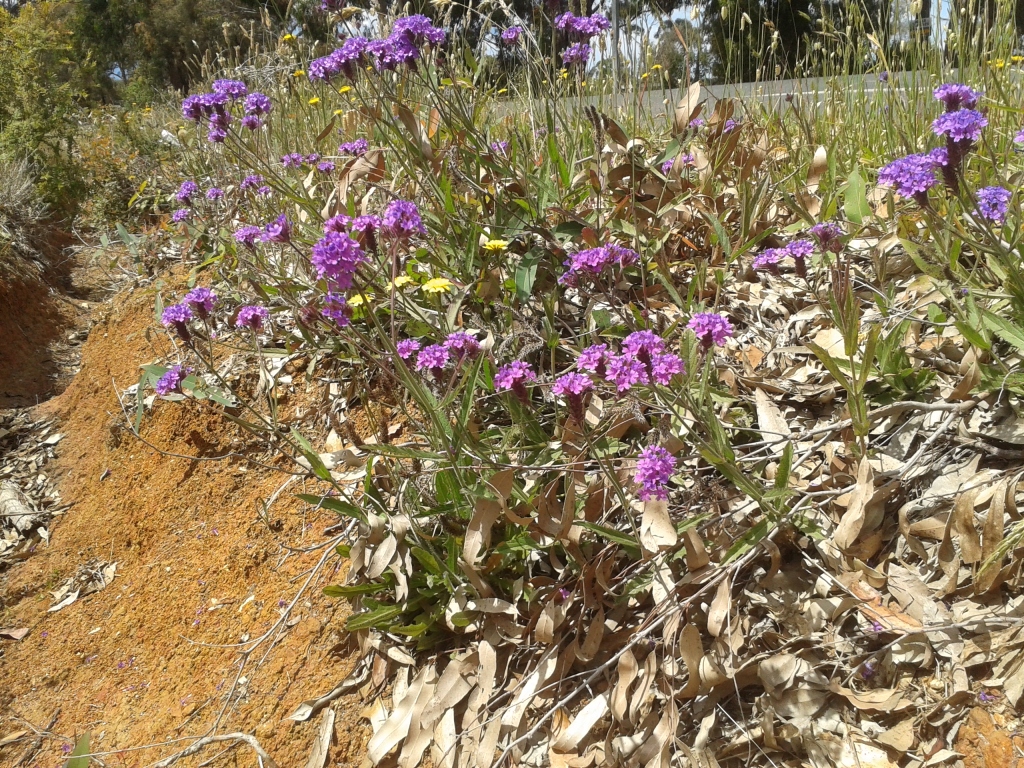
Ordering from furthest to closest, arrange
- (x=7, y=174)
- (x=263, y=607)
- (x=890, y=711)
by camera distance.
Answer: (x=7, y=174), (x=263, y=607), (x=890, y=711)

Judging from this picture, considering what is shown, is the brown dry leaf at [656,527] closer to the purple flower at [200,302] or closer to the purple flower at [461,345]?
the purple flower at [461,345]

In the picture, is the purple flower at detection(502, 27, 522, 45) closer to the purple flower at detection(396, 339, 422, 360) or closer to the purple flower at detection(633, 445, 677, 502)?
the purple flower at detection(396, 339, 422, 360)

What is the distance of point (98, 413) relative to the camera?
3.24 meters

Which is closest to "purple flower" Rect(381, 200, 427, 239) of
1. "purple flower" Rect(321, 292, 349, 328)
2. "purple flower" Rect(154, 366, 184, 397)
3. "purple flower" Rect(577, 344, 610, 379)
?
"purple flower" Rect(321, 292, 349, 328)

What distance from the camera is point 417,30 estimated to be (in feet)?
6.86

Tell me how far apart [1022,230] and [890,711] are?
53.7 inches

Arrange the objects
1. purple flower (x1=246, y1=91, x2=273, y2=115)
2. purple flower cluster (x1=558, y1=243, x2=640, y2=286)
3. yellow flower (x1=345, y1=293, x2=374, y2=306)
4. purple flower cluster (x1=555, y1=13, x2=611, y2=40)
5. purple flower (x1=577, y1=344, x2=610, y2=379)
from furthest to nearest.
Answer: purple flower (x1=246, y1=91, x2=273, y2=115), purple flower cluster (x1=555, y1=13, x2=611, y2=40), yellow flower (x1=345, y1=293, x2=374, y2=306), purple flower cluster (x1=558, y1=243, x2=640, y2=286), purple flower (x1=577, y1=344, x2=610, y2=379)

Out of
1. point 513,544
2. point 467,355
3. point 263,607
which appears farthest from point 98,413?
point 513,544

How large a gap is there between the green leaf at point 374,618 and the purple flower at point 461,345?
2.29 feet

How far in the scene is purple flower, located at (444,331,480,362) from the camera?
1857 mm

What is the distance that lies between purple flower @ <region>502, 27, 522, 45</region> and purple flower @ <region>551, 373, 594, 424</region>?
1632mm

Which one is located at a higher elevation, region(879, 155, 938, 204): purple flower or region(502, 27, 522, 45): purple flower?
region(502, 27, 522, 45): purple flower

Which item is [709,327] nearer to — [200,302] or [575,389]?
[575,389]

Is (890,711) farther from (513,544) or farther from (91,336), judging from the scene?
(91,336)
